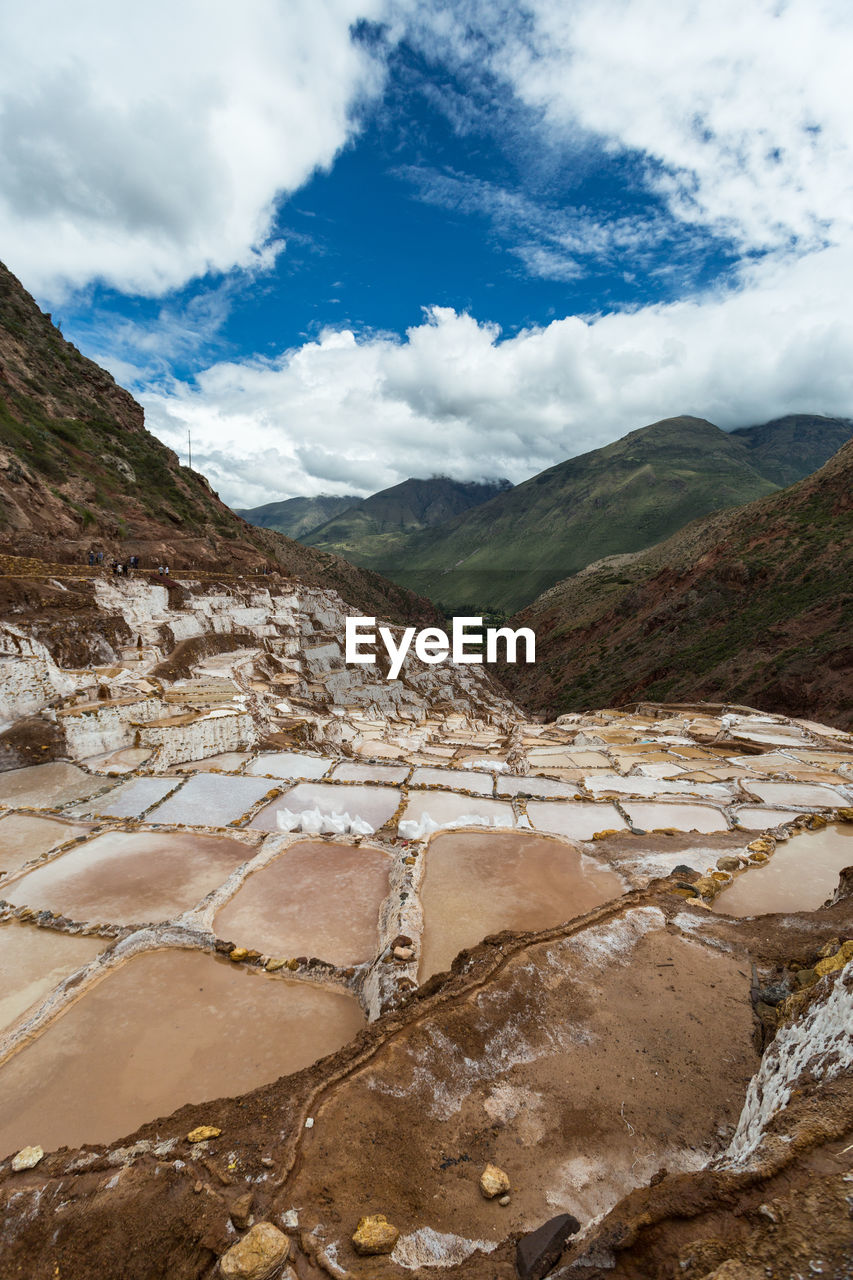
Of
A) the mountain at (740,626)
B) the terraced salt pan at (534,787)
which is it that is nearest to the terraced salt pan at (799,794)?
the terraced salt pan at (534,787)

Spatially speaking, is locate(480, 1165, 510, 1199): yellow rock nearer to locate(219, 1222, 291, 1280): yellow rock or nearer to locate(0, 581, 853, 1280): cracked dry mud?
locate(0, 581, 853, 1280): cracked dry mud

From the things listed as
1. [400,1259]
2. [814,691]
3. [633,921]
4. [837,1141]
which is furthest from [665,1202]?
[814,691]

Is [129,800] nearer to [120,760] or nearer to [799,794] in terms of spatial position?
[120,760]

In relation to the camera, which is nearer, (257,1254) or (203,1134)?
(257,1254)

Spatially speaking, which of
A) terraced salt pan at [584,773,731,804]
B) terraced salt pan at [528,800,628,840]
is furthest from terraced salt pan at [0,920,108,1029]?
terraced salt pan at [584,773,731,804]

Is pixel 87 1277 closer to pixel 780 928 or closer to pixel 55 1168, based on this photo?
pixel 55 1168

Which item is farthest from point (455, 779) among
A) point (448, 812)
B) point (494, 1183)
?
point (494, 1183)
